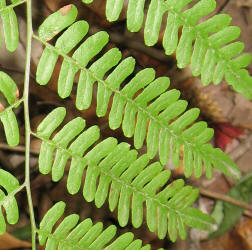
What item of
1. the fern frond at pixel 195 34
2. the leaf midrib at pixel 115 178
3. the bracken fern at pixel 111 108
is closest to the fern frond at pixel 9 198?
the bracken fern at pixel 111 108

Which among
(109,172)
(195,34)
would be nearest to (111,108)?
(109,172)

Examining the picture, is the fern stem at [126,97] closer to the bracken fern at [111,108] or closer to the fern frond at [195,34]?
the bracken fern at [111,108]

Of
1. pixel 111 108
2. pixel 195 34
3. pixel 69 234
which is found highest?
pixel 195 34

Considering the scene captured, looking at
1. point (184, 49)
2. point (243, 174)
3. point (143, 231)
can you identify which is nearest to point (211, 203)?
point (243, 174)

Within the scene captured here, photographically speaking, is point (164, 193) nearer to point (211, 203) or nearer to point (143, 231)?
point (143, 231)

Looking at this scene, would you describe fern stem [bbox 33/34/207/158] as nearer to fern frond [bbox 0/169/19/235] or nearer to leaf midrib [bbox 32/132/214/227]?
leaf midrib [bbox 32/132/214/227]

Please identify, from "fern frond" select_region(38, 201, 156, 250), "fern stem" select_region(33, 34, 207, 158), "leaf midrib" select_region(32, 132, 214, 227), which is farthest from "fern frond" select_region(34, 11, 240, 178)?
"fern frond" select_region(38, 201, 156, 250)

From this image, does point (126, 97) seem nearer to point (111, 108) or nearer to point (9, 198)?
point (111, 108)
